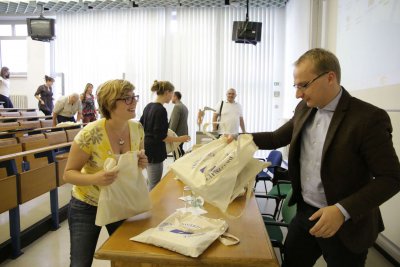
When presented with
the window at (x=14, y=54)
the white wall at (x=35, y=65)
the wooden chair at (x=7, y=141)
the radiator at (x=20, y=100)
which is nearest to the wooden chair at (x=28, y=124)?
the wooden chair at (x=7, y=141)

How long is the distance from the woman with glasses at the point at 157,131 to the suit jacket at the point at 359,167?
175 cm

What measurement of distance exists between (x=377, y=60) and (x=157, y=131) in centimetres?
197

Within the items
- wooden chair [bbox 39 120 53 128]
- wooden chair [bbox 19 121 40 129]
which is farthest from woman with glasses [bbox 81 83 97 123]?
wooden chair [bbox 19 121 40 129]

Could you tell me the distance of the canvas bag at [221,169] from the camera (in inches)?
48.9

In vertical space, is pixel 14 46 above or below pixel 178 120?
above

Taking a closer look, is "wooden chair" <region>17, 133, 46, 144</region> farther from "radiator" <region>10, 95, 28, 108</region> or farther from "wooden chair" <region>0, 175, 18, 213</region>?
"radiator" <region>10, 95, 28, 108</region>

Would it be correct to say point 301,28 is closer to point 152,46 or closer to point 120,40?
point 152,46

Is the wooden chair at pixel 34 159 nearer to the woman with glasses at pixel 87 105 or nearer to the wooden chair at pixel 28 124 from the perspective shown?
the wooden chair at pixel 28 124

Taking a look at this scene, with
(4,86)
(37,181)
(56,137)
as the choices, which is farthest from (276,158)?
(4,86)

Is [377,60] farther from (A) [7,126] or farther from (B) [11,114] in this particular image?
(B) [11,114]

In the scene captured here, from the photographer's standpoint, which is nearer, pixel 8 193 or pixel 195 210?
pixel 195 210

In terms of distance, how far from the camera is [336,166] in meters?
1.23

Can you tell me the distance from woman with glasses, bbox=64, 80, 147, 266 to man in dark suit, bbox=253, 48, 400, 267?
2.60 ft

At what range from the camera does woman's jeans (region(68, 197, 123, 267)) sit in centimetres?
146
